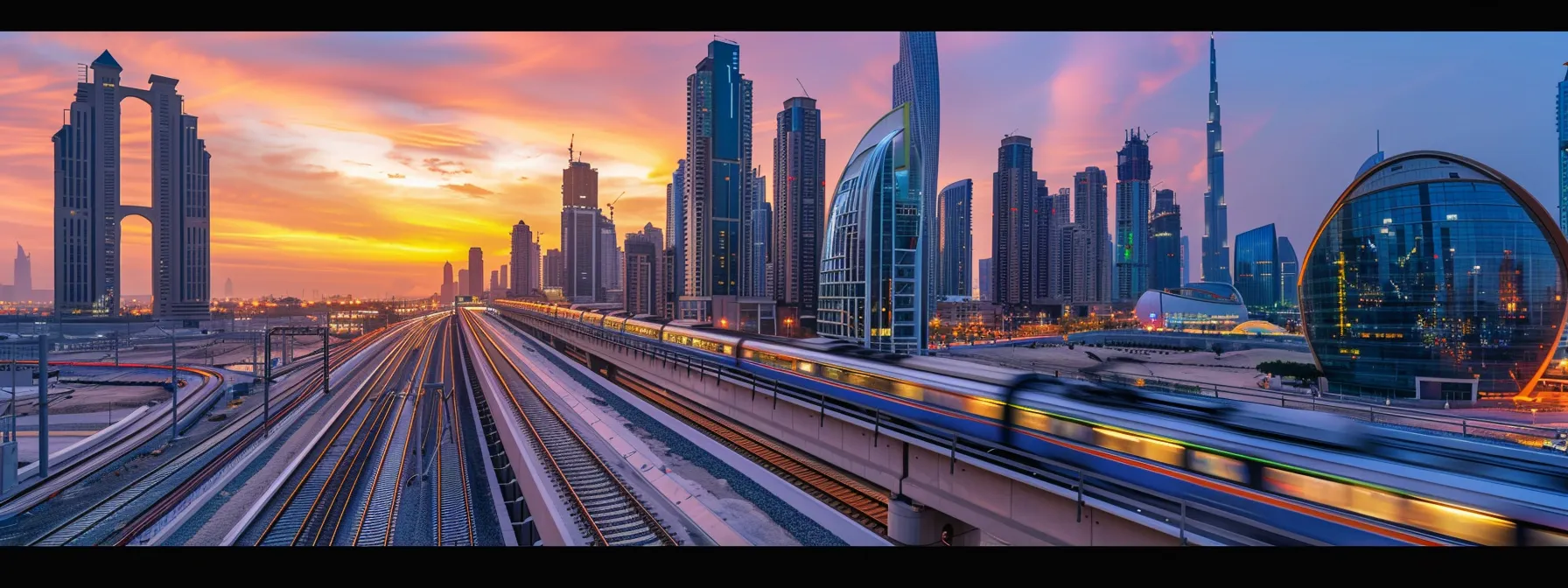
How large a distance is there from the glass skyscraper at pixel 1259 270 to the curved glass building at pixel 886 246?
54.3 metres

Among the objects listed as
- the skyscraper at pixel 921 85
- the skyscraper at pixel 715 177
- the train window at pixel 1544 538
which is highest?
the skyscraper at pixel 921 85

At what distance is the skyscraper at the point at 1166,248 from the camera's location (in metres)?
114

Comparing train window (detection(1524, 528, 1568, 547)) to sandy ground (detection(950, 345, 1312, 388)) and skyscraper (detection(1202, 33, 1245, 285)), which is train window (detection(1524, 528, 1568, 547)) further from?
skyscraper (detection(1202, 33, 1245, 285))

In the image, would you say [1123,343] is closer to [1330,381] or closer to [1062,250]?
[1330,381]

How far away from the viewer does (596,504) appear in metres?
8.24

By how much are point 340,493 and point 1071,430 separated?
40.5 ft

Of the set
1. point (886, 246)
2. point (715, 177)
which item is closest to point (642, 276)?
point (715, 177)

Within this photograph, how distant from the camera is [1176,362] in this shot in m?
33.0

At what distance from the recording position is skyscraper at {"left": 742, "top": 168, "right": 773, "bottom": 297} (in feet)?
294

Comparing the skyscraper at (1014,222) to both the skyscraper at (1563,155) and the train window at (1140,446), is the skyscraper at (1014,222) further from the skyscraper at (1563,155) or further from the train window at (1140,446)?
the train window at (1140,446)

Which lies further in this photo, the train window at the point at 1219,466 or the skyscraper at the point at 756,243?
the skyscraper at the point at 756,243

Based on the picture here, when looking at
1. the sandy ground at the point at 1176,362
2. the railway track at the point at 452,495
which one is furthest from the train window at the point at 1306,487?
the sandy ground at the point at 1176,362

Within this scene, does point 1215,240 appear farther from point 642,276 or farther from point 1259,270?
point 642,276

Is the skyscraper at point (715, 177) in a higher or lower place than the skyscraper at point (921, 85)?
lower
